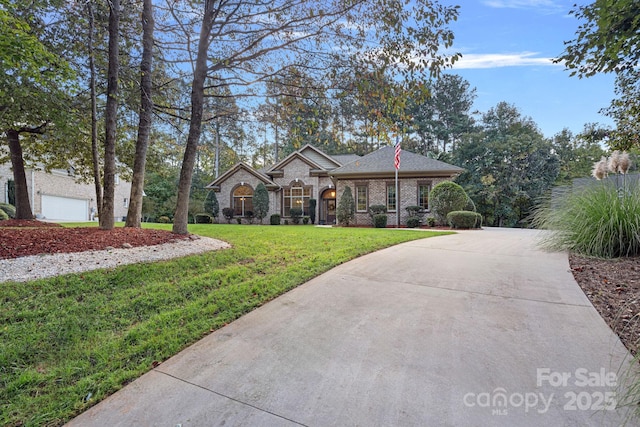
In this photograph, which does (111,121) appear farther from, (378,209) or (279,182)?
(279,182)

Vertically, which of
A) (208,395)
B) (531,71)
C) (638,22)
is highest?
(531,71)

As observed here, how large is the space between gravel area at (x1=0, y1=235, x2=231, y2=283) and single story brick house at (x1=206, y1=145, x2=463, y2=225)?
518 inches

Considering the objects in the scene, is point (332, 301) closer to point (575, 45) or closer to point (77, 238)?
point (575, 45)

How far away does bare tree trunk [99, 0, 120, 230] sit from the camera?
680cm

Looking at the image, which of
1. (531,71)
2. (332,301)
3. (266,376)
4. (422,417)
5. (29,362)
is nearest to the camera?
(422,417)

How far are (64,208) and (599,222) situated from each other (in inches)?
1083

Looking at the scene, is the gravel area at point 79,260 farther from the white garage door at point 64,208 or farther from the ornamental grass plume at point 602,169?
the white garage door at point 64,208

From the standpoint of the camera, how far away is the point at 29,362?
8.48 feet

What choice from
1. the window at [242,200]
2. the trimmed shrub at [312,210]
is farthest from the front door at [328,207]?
the window at [242,200]

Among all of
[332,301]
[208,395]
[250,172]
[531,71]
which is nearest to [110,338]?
→ [208,395]

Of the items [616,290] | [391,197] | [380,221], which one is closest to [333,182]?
[391,197]

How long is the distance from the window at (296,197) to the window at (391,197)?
18.2 ft

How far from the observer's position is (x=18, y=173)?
35.8ft

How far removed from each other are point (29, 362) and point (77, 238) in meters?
4.44
